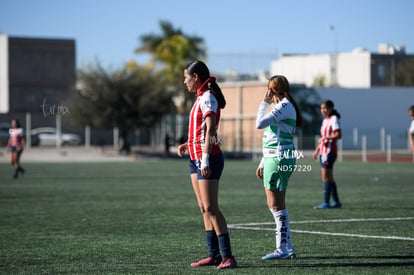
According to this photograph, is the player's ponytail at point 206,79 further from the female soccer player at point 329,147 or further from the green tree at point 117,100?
the green tree at point 117,100

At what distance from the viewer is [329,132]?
18078 millimetres

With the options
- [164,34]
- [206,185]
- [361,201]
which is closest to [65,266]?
[206,185]

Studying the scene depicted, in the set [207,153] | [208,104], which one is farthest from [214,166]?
[208,104]

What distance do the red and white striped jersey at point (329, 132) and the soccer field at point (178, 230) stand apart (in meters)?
1.32

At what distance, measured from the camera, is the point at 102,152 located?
58.8 metres

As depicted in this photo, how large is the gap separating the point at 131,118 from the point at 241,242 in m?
→ 45.6

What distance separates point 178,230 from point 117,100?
43833 millimetres

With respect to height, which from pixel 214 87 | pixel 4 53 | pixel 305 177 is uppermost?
pixel 4 53

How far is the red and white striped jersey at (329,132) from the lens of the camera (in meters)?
17.9

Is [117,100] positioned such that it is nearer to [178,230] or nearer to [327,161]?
[327,161]

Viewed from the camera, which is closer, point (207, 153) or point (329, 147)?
point (207, 153)

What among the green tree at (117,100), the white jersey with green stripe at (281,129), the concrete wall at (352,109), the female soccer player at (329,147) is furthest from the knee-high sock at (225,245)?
the concrete wall at (352,109)

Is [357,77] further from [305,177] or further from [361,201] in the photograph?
[361,201]

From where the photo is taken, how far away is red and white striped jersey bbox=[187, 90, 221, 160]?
9766 mm
